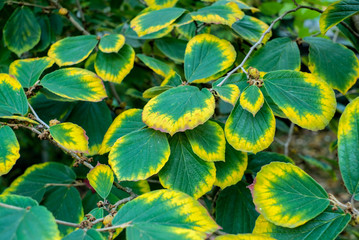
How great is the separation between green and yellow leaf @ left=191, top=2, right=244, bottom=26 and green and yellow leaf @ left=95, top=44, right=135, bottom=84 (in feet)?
0.67

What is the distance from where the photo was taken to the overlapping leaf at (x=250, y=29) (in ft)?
2.74

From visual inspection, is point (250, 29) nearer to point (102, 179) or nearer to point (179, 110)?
point (179, 110)

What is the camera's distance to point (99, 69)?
0.84 meters

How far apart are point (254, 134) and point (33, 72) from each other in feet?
1.81

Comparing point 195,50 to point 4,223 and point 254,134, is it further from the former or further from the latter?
point 4,223

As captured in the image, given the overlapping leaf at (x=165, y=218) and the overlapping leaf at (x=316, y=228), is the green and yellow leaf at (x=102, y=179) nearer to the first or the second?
the overlapping leaf at (x=165, y=218)

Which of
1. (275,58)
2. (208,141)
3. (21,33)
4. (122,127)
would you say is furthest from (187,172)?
(21,33)

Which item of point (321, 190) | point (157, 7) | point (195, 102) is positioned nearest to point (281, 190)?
point (321, 190)

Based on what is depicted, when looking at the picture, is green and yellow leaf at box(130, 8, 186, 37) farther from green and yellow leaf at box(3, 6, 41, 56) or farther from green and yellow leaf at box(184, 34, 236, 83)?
green and yellow leaf at box(3, 6, 41, 56)

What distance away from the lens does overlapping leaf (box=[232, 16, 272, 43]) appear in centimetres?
84

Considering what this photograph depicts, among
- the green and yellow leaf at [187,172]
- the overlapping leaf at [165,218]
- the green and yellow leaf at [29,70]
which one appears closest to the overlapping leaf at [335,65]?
the green and yellow leaf at [187,172]

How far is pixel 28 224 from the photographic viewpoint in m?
0.41

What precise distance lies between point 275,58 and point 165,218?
54 centimetres

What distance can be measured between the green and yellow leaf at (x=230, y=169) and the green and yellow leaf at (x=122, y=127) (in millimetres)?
192
